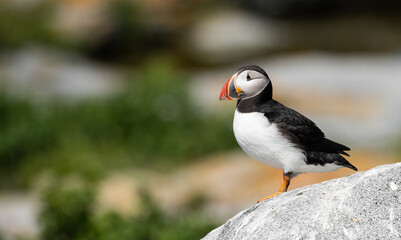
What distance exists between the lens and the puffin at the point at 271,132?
4.02 m

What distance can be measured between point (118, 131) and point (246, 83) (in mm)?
10381

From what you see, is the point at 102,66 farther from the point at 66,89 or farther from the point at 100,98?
the point at 100,98

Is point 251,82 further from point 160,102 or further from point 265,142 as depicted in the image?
point 160,102

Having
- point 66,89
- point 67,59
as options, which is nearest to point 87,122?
point 66,89

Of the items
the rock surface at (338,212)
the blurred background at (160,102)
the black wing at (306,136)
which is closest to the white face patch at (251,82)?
the black wing at (306,136)

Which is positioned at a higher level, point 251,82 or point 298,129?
point 251,82

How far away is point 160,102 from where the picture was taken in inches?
577

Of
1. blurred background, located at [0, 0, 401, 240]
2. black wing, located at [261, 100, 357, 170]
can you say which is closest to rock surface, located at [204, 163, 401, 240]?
black wing, located at [261, 100, 357, 170]

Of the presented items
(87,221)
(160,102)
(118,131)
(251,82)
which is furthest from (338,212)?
(160,102)

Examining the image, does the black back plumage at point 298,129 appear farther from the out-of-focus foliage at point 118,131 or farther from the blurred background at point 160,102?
the out-of-focus foliage at point 118,131

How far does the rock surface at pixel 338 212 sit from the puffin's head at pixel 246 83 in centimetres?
71

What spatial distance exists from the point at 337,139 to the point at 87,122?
18.3 feet

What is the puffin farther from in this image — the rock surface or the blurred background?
the blurred background

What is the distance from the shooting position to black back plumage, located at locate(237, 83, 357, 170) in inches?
161
